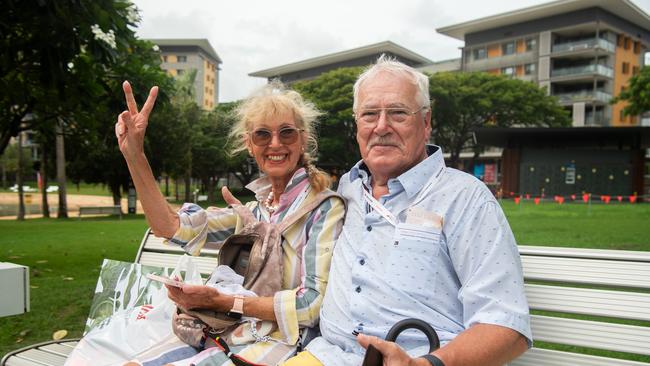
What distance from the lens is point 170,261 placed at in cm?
364

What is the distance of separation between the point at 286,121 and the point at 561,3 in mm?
55527

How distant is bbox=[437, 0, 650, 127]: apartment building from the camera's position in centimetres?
5206

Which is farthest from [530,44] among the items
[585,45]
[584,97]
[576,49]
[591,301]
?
[591,301]

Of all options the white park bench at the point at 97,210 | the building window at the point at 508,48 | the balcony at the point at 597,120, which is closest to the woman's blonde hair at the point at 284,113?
the white park bench at the point at 97,210

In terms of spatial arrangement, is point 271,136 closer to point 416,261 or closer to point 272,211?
point 272,211

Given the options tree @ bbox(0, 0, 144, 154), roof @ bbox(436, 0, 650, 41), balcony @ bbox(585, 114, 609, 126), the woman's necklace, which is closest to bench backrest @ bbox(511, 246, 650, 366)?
the woman's necklace

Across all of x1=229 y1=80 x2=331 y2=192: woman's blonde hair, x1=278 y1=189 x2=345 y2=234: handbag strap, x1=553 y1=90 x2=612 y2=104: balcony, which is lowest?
x1=278 y1=189 x2=345 y2=234: handbag strap

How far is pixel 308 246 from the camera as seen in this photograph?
101 inches

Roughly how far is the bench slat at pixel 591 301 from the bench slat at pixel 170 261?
188 cm

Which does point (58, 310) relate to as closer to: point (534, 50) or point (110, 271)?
point (110, 271)

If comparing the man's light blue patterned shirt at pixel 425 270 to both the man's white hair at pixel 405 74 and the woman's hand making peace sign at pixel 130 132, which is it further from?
the woman's hand making peace sign at pixel 130 132

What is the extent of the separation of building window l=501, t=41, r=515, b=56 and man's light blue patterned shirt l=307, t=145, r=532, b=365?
195 feet

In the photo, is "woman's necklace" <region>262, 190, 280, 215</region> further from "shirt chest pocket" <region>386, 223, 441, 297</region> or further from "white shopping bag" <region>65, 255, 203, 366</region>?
"shirt chest pocket" <region>386, 223, 441, 297</region>

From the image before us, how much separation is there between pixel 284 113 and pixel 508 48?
59.7 m
